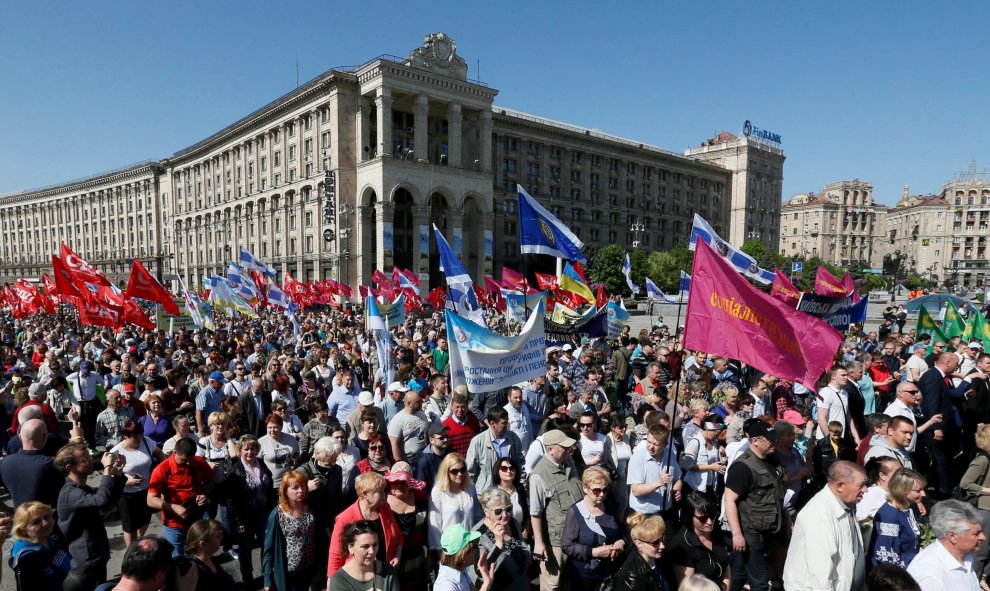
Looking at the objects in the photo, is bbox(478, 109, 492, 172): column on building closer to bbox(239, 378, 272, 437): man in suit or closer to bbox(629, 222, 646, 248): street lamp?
bbox(629, 222, 646, 248): street lamp

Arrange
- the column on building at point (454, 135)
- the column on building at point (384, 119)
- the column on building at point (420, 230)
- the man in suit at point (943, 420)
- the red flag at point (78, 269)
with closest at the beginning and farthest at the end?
the man in suit at point (943, 420) → the red flag at point (78, 269) → the column on building at point (384, 119) → the column on building at point (420, 230) → the column on building at point (454, 135)

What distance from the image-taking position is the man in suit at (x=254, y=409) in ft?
27.7

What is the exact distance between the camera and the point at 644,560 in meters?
3.93

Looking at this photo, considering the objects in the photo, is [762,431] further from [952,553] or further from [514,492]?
[514,492]

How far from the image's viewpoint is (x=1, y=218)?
118312 mm

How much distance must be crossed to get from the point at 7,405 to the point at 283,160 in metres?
54.5

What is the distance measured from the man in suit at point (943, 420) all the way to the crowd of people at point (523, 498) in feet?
0.10

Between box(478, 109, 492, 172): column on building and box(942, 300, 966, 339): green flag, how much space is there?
4703 centimetres

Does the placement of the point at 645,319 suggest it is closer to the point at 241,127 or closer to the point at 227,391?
the point at 227,391

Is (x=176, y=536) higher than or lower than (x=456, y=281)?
lower

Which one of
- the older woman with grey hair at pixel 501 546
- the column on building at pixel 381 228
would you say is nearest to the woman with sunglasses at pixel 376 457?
the older woman with grey hair at pixel 501 546

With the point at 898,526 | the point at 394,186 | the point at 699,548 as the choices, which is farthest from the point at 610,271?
the point at 699,548

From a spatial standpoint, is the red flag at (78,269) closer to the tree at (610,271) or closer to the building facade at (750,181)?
the tree at (610,271)

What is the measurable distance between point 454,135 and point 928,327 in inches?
1880
